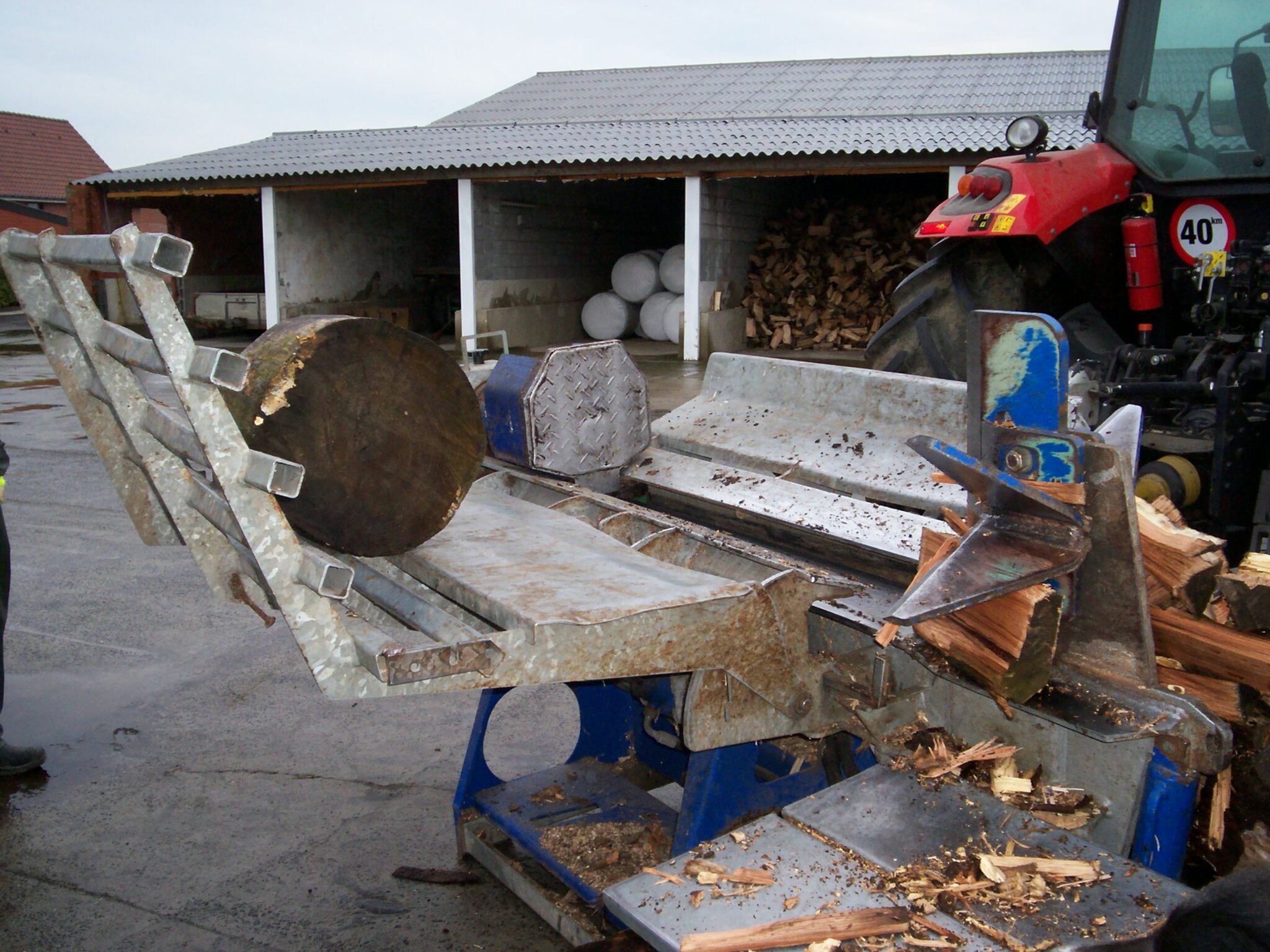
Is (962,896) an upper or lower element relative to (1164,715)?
lower

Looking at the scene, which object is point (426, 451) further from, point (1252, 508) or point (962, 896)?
point (1252, 508)

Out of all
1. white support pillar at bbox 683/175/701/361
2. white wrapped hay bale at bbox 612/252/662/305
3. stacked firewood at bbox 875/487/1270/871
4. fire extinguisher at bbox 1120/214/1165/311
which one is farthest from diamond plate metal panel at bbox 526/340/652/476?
white wrapped hay bale at bbox 612/252/662/305

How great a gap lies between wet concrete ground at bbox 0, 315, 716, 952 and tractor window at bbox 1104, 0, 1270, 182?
118 inches

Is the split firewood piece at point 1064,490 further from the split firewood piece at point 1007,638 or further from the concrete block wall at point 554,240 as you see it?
the concrete block wall at point 554,240

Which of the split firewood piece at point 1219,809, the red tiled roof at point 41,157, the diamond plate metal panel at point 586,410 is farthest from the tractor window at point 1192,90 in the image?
the red tiled roof at point 41,157

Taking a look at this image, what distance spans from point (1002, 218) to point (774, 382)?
1.08m

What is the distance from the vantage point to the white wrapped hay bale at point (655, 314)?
14.5 m

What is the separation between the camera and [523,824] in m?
2.63

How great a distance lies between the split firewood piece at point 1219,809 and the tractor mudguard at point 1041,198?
2289 millimetres

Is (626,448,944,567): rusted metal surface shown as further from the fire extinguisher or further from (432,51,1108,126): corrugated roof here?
(432,51,1108,126): corrugated roof

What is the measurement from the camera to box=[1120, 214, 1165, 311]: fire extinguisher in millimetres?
3908

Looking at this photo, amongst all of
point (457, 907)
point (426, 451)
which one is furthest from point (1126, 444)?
point (457, 907)

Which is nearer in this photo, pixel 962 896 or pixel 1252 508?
pixel 962 896

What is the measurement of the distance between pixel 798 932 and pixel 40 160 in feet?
121
